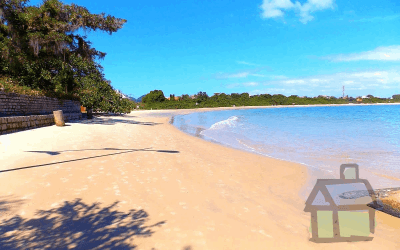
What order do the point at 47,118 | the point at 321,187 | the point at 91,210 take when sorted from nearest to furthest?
the point at 91,210 → the point at 321,187 → the point at 47,118

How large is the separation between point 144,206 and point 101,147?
582cm

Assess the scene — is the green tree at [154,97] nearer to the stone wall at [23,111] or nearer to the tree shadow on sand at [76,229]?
the stone wall at [23,111]

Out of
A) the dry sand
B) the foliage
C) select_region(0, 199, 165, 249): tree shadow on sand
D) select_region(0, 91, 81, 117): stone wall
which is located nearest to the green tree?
the foliage

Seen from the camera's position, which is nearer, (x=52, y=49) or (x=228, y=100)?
(x=52, y=49)

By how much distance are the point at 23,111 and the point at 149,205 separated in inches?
552

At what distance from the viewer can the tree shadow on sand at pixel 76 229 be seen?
9.87ft

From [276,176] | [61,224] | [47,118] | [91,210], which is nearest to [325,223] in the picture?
[276,176]

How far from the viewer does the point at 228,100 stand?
11156 centimetres

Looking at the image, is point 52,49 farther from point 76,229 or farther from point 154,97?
point 154,97

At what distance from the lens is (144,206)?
4258 mm

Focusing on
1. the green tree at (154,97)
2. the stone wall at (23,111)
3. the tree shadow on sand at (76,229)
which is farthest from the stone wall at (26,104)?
the green tree at (154,97)

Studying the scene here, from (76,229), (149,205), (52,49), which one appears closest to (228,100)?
(52,49)

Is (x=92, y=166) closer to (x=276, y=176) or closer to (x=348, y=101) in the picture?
(x=276, y=176)

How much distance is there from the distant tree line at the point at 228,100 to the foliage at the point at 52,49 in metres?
57.4
